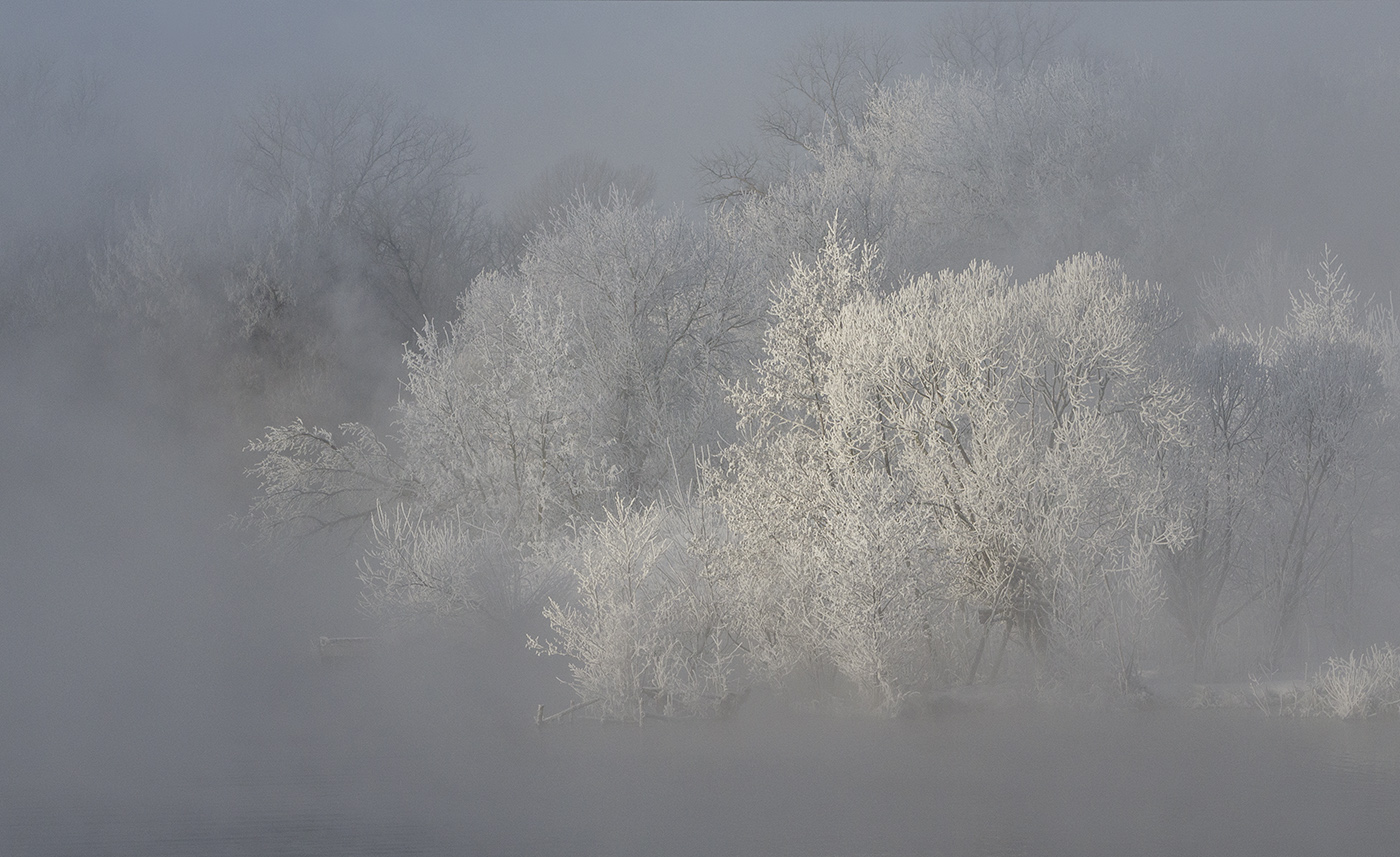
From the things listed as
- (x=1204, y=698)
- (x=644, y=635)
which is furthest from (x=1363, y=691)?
(x=644, y=635)

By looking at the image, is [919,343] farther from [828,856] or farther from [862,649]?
[828,856]

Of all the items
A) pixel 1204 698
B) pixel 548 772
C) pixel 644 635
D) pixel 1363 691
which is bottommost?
pixel 1363 691

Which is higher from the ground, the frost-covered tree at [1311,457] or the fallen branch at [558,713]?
the frost-covered tree at [1311,457]

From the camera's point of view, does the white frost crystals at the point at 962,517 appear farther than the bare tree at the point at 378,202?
No

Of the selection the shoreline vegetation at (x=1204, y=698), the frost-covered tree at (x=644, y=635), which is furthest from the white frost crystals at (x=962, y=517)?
the shoreline vegetation at (x=1204, y=698)

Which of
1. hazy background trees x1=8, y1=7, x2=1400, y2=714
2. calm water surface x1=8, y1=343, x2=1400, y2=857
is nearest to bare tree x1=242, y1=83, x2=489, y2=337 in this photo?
hazy background trees x1=8, y1=7, x2=1400, y2=714

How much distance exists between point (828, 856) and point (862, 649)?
3493mm

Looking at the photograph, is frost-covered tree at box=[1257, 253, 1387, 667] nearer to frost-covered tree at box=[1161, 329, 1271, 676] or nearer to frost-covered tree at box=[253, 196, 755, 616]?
frost-covered tree at box=[1161, 329, 1271, 676]

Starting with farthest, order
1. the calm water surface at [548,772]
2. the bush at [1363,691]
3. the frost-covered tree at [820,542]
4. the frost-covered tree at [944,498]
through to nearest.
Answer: the frost-covered tree at [944,498] < the frost-covered tree at [820,542] < the bush at [1363,691] < the calm water surface at [548,772]

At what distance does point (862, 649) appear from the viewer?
11.8 meters

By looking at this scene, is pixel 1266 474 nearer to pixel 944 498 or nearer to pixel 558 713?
pixel 944 498

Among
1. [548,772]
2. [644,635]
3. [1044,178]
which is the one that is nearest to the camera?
[548,772]

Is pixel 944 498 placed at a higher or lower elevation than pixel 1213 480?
higher

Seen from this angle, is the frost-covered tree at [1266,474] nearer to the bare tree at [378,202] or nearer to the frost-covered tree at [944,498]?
the frost-covered tree at [944,498]
